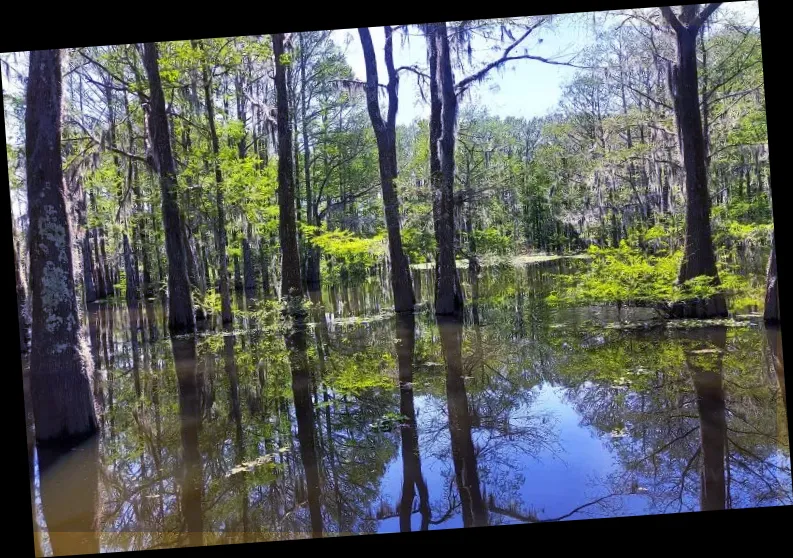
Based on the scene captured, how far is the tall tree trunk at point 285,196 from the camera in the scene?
11.5 metres

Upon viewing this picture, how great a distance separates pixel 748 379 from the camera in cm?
630

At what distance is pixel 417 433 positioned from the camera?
5.96 m

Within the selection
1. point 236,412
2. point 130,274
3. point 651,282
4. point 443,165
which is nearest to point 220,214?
point 443,165

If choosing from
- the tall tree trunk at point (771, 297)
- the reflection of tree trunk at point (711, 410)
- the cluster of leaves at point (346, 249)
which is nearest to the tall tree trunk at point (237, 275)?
the cluster of leaves at point (346, 249)

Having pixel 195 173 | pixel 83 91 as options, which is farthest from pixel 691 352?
pixel 83 91

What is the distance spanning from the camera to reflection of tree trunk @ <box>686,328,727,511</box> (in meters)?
4.23

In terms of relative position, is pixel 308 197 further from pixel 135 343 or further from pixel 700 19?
pixel 700 19

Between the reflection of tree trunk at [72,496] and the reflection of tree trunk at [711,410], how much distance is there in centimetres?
441

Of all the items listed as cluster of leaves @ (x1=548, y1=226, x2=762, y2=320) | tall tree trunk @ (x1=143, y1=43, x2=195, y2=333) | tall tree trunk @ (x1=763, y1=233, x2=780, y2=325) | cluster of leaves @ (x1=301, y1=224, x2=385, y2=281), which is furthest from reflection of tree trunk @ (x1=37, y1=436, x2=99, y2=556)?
tall tree trunk @ (x1=763, y1=233, x2=780, y2=325)

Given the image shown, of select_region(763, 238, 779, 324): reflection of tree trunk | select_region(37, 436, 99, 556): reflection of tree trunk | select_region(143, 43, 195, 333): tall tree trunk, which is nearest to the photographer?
select_region(37, 436, 99, 556): reflection of tree trunk

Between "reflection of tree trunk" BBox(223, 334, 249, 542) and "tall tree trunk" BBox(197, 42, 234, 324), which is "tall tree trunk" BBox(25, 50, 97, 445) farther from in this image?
"tall tree trunk" BBox(197, 42, 234, 324)

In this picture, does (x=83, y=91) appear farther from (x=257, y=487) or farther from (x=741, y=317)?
(x=741, y=317)

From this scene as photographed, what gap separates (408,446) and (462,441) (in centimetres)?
54

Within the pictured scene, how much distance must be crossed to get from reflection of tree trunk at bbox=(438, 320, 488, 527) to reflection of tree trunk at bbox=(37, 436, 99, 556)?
106 inches
